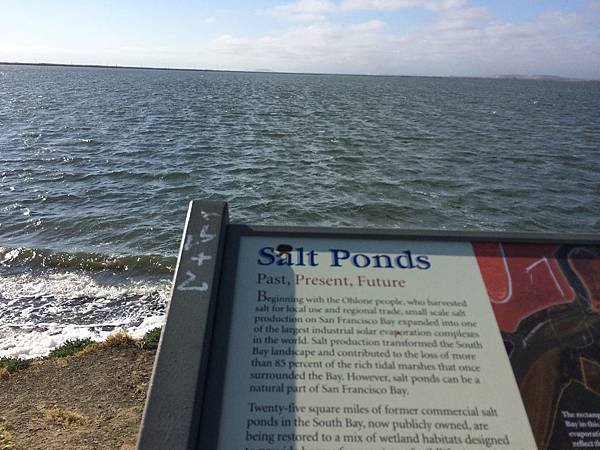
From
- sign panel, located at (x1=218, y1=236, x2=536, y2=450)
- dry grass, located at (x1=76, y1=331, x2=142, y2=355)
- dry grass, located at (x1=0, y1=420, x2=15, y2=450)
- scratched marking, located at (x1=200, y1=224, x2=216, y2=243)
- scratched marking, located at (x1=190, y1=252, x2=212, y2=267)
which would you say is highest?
scratched marking, located at (x1=200, y1=224, x2=216, y2=243)

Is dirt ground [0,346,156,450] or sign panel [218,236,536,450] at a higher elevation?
sign panel [218,236,536,450]

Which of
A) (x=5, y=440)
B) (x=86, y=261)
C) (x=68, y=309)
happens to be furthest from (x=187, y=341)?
(x=86, y=261)

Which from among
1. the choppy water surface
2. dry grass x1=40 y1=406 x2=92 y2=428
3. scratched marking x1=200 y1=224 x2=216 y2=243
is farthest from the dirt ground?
scratched marking x1=200 y1=224 x2=216 y2=243

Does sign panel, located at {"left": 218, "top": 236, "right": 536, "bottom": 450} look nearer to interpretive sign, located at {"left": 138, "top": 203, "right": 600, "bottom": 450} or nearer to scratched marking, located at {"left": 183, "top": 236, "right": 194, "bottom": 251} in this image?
interpretive sign, located at {"left": 138, "top": 203, "right": 600, "bottom": 450}

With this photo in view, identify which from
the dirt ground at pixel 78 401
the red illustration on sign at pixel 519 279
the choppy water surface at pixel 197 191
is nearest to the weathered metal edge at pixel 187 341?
the red illustration on sign at pixel 519 279

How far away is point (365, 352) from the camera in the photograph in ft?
9.41

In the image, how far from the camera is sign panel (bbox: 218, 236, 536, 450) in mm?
2607

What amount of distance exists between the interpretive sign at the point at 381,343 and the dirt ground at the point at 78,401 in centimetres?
276

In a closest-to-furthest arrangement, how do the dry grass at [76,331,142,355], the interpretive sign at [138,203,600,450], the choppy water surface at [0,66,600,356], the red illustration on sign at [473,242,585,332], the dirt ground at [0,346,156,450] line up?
the interpretive sign at [138,203,600,450] < the red illustration on sign at [473,242,585,332] < the dirt ground at [0,346,156,450] < the dry grass at [76,331,142,355] < the choppy water surface at [0,66,600,356]

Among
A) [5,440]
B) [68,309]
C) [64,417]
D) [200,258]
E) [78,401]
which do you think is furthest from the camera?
[68,309]

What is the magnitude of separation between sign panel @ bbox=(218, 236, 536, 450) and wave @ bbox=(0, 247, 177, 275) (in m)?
9.14

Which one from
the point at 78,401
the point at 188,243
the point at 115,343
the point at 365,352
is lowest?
the point at 115,343

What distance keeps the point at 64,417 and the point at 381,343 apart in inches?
167

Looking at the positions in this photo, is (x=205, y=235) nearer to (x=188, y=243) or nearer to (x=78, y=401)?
(x=188, y=243)
